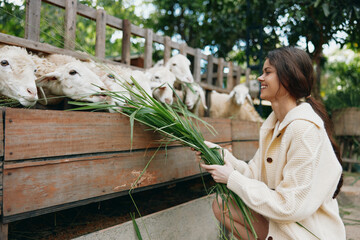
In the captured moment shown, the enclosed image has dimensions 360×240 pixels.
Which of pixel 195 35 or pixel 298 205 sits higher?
pixel 195 35

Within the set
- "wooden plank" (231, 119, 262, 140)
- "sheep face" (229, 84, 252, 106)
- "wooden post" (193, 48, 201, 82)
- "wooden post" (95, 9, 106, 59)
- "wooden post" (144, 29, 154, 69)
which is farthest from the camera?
"sheep face" (229, 84, 252, 106)

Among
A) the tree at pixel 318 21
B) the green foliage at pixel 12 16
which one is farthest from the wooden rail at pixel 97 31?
the tree at pixel 318 21

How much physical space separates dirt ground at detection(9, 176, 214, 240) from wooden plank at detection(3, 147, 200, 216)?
0.31 meters

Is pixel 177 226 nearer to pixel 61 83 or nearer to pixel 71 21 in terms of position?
pixel 61 83

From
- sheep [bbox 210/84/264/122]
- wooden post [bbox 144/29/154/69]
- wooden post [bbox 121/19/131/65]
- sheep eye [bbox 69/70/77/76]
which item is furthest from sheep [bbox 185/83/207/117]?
sheep eye [bbox 69/70/77/76]

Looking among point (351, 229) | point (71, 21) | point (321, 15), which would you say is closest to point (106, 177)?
point (71, 21)

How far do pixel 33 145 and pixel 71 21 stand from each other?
64.5 inches

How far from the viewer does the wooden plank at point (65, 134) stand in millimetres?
1285

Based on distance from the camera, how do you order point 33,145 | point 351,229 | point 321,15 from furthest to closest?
point 321,15
point 351,229
point 33,145

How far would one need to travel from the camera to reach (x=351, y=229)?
317 centimetres

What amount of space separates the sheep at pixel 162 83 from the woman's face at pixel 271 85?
3.31ft

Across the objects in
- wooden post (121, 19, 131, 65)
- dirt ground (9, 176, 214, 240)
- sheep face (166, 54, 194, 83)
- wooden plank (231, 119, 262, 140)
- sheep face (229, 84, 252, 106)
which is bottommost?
dirt ground (9, 176, 214, 240)

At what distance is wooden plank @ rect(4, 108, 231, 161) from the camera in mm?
1285

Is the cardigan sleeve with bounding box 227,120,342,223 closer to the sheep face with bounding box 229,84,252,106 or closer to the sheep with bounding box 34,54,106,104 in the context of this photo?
the sheep with bounding box 34,54,106,104
